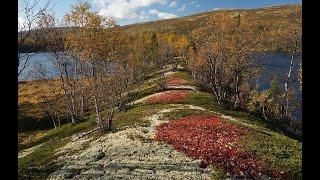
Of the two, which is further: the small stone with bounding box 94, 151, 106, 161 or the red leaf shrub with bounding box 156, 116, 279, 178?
the small stone with bounding box 94, 151, 106, 161

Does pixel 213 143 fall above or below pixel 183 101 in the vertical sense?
below

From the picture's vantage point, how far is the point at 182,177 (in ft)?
80.7

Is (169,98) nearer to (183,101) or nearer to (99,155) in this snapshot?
(183,101)

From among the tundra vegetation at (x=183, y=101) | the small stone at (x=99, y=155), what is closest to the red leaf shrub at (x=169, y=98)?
the tundra vegetation at (x=183, y=101)

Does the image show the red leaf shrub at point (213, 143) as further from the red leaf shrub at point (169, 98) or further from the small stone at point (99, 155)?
the red leaf shrub at point (169, 98)

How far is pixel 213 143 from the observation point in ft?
104

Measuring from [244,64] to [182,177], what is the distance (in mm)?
41157

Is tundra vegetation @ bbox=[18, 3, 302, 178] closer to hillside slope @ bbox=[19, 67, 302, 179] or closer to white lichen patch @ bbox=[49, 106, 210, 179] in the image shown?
hillside slope @ bbox=[19, 67, 302, 179]

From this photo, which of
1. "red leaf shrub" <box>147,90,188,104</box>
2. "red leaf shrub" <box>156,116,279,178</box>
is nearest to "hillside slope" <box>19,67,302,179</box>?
"red leaf shrub" <box>156,116,279,178</box>

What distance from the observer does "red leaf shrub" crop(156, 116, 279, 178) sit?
1035 inches

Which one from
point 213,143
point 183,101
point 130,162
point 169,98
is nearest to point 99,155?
point 130,162
